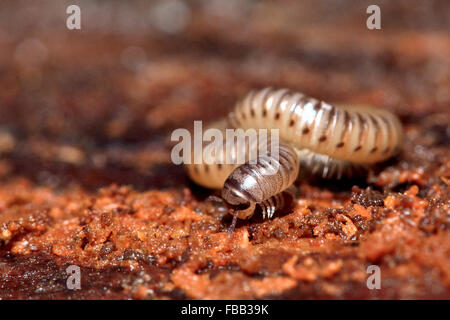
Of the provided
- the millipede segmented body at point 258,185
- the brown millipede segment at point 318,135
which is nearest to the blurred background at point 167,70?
the brown millipede segment at point 318,135

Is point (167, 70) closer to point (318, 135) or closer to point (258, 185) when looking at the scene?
point (318, 135)

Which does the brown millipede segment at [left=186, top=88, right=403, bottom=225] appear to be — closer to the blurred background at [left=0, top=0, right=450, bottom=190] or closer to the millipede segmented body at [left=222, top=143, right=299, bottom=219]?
the millipede segmented body at [left=222, top=143, right=299, bottom=219]

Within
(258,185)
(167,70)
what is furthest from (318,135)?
(167,70)

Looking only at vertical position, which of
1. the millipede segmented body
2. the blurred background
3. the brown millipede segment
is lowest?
the millipede segmented body

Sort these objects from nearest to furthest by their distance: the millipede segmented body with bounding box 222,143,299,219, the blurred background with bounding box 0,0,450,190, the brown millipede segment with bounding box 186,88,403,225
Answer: the millipede segmented body with bounding box 222,143,299,219 → the brown millipede segment with bounding box 186,88,403,225 → the blurred background with bounding box 0,0,450,190

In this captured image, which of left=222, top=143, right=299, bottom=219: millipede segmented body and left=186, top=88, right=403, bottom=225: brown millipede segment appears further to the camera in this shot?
left=186, top=88, right=403, bottom=225: brown millipede segment

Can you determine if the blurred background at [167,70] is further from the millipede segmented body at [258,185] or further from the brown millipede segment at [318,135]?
the millipede segmented body at [258,185]

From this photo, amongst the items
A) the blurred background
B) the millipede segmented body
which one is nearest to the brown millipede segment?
the millipede segmented body

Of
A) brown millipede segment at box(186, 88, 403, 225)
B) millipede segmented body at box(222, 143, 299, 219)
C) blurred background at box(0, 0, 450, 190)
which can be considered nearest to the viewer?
millipede segmented body at box(222, 143, 299, 219)

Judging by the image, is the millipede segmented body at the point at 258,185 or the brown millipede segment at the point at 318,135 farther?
the brown millipede segment at the point at 318,135
